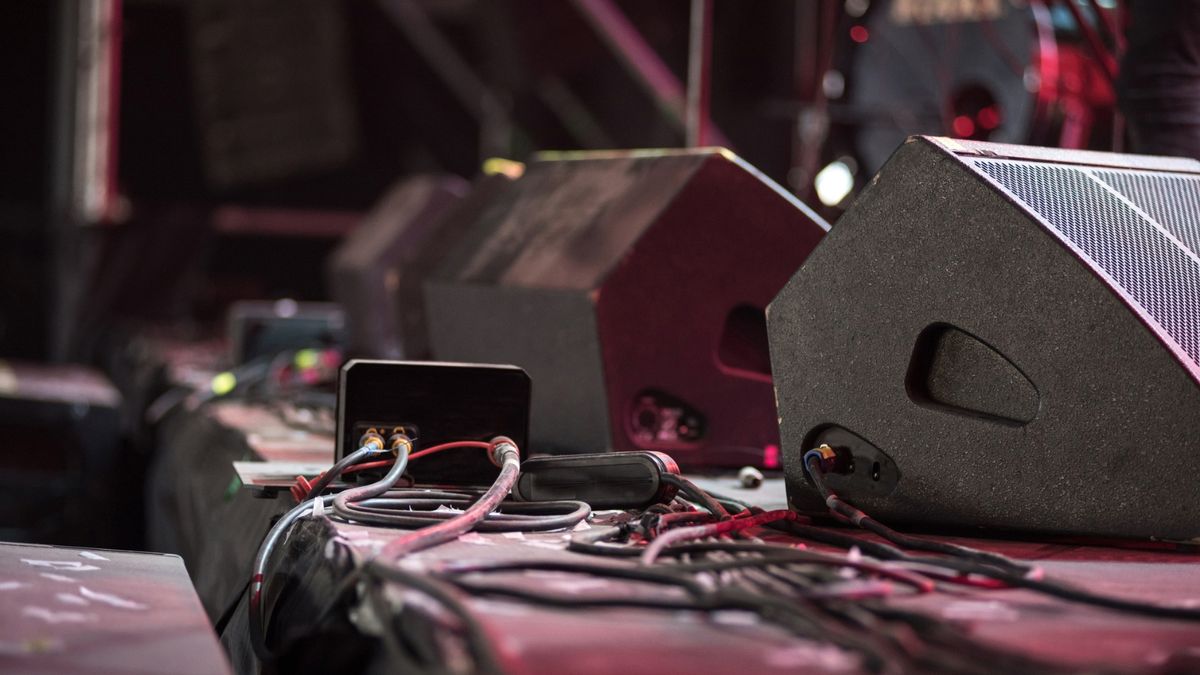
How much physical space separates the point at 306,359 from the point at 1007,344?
74.1 inches

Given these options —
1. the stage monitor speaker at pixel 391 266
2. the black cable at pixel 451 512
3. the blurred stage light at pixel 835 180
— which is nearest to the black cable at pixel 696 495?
the black cable at pixel 451 512

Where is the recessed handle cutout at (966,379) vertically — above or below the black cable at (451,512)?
above

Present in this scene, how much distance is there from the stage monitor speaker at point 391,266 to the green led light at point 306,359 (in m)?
0.09

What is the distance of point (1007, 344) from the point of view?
3.71 feet

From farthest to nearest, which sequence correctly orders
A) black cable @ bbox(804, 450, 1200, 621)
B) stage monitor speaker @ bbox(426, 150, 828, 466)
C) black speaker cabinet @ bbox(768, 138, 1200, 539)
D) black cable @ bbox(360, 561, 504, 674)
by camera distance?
1. stage monitor speaker @ bbox(426, 150, 828, 466)
2. black speaker cabinet @ bbox(768, 138, 1200, 539)
3. black cable @ bbox(804, 450, 1200, 621)
4. black cable @ bbox(360, 561, 504, 674)

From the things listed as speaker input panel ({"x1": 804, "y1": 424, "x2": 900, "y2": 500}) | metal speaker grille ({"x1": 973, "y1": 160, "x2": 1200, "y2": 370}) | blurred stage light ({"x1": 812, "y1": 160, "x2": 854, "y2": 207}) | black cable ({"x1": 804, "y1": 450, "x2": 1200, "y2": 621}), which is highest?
blurred stage light ({"x1": 812, "y1": 160, "x2": 854, "y2": 207})

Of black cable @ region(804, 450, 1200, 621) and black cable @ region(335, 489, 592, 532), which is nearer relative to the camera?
black cable @ region(804, 450, 1200, 621)

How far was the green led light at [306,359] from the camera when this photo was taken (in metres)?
2.74

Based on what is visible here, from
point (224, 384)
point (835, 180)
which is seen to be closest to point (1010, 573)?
point (224, 384)

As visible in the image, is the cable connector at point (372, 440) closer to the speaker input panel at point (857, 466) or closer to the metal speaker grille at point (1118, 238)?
the speaker input panel at point (857, 466)

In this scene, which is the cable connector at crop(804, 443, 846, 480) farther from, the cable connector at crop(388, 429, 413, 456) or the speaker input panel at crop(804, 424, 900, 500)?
the cable connector at crop(388, 429, 413, 456)

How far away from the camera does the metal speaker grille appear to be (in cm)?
109

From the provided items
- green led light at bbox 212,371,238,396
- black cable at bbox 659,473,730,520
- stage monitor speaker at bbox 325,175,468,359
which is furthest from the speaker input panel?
green led light at bbox 212,371,238,396

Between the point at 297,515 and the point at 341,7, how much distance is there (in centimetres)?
669
